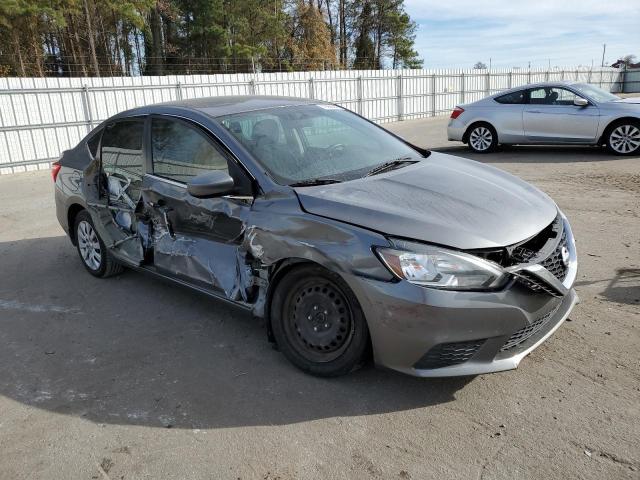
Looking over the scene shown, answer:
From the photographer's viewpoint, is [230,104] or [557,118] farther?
[557,118]

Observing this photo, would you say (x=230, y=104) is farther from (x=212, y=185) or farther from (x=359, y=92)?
(x=359, y=92)

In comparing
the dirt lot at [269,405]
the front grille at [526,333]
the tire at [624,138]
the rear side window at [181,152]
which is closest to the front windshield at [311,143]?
the rear side window at [181,152]

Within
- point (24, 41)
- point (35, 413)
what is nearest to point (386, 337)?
point (35, 413)

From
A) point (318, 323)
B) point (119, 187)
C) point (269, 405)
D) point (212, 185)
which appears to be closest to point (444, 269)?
point (318, 323)

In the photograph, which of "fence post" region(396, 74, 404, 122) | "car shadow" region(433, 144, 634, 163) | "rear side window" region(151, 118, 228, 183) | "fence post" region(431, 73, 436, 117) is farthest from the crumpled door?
"fence post" region(431, 73, 436, 117)

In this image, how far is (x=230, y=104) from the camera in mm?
4145

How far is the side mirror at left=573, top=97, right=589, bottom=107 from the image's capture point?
35.2ft

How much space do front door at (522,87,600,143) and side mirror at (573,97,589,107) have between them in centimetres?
5

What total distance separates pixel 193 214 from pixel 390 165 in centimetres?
142

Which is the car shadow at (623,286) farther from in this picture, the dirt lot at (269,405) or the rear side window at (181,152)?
the rear side window at (181,152)

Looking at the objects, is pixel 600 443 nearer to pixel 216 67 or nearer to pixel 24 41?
pixel 24 41

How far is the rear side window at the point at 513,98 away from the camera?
11.5 meters

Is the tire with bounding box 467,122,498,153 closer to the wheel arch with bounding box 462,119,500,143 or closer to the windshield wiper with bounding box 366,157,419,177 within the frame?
the wheel arch with bounding box 462,119,500,143

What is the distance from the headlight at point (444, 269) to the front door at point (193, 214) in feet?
3.73
